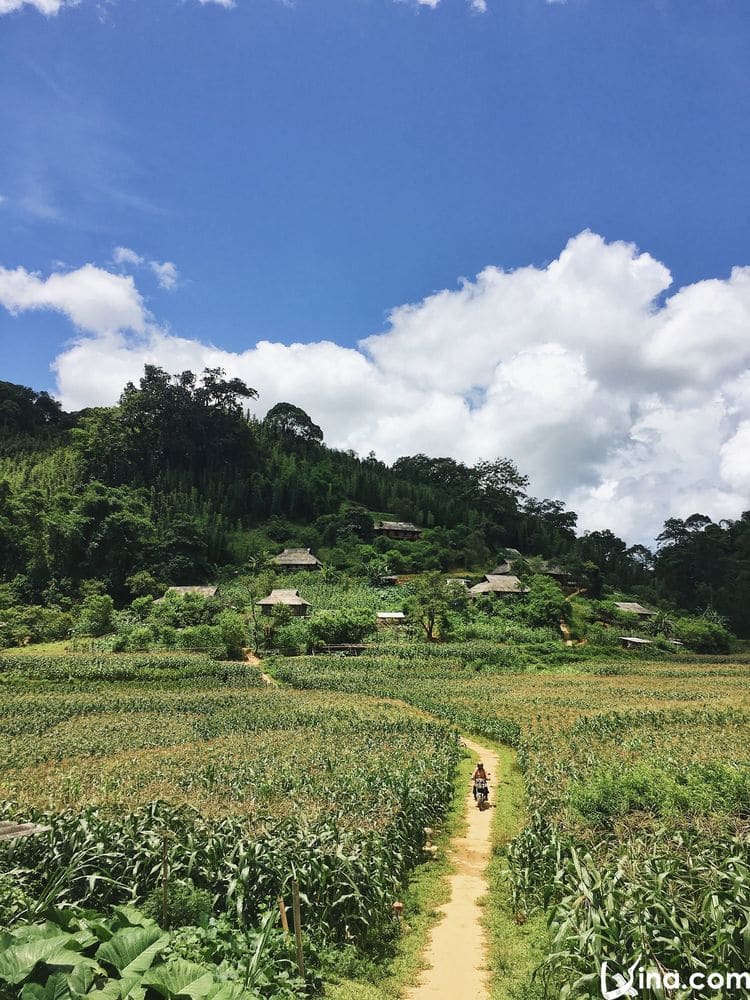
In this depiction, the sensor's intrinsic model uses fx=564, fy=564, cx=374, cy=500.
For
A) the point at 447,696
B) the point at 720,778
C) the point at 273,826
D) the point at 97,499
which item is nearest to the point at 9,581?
the point at 97,499

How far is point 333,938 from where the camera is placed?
828cm

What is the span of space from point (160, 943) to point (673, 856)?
21.7 feet

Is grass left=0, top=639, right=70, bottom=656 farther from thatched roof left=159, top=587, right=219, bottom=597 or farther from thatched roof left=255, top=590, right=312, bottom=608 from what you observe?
thatched roof left=255, top=590, right=312, bottom=608

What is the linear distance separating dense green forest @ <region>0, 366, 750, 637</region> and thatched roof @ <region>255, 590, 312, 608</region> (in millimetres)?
12229

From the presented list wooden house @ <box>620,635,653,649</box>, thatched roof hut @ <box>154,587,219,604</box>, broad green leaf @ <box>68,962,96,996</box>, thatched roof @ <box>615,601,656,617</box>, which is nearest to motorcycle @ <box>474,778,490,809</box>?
broad green leaf @ <box>68,962,96,996</box>

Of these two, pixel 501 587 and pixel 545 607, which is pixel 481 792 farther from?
pixel 501 587

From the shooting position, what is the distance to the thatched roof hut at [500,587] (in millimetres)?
61406

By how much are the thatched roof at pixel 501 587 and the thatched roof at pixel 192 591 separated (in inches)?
1077

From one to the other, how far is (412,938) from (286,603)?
44776 mm

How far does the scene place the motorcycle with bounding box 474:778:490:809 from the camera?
15062mm

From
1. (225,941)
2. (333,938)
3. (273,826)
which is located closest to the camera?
(225,941)

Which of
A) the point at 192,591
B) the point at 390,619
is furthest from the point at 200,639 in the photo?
the point at 390,619

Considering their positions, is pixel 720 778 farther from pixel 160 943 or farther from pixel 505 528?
pixel 505 528

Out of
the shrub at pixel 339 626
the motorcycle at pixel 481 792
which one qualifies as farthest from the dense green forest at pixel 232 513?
the motorcycle at pixel 481 792
